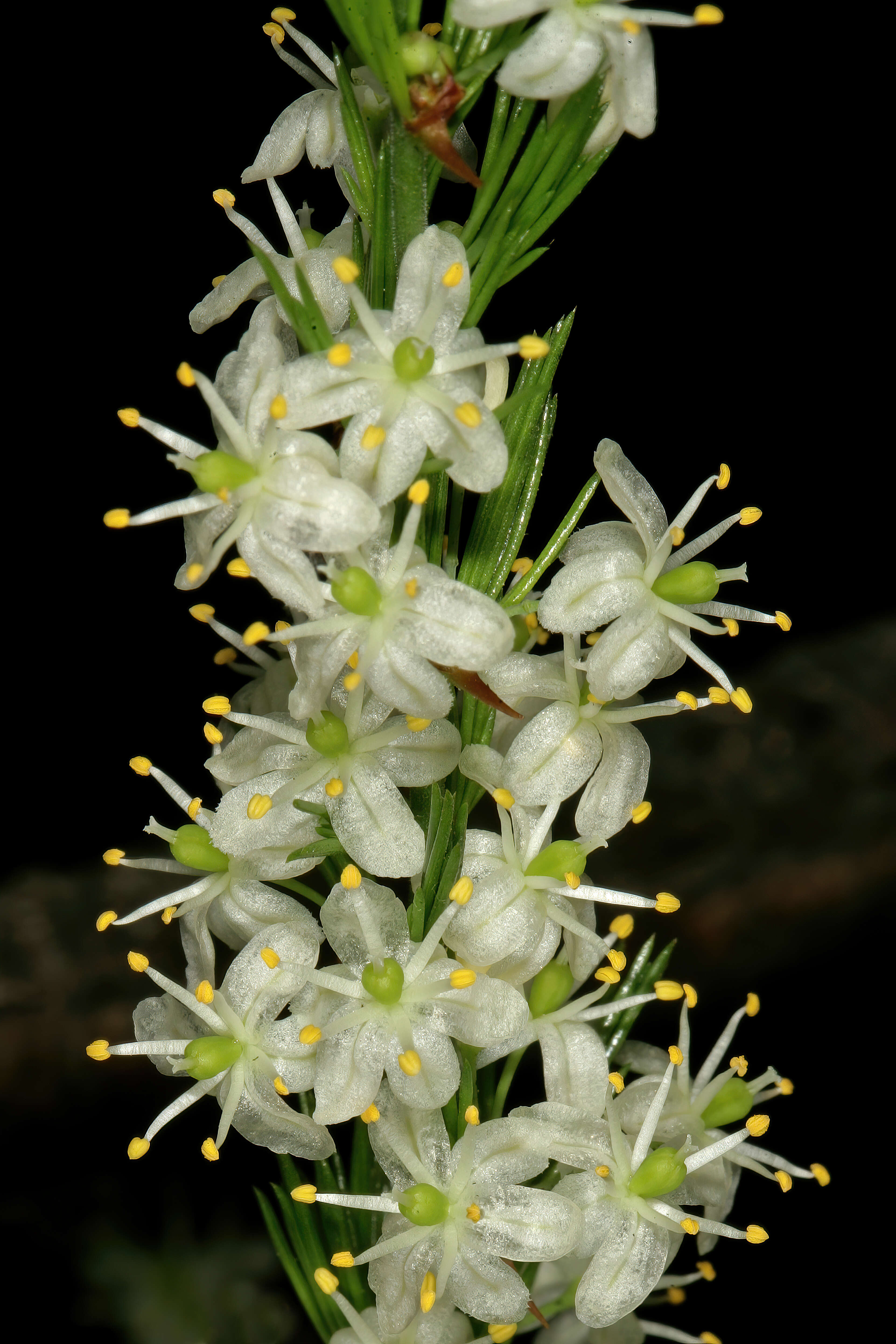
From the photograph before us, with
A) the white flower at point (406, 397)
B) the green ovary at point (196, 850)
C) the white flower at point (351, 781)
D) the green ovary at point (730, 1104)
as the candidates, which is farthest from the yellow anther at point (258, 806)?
the green ovary at point (730, 1104)

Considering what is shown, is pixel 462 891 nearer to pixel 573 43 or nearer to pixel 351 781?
pixel 351 781

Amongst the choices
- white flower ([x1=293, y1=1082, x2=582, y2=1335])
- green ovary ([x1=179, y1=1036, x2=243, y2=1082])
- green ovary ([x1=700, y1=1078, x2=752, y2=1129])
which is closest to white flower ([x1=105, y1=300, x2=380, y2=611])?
green ovary ([x1=179, y1=1036, x2=243, y2=1082])

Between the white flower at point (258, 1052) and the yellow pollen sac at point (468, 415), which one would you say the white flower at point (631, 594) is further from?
the white flower at point (258, 1052)

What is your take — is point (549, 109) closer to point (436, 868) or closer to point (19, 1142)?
point (436, 868)

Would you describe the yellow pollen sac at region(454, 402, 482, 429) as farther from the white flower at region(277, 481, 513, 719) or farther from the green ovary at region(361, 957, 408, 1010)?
the green ovary at region(361, 957, 408, 1010)

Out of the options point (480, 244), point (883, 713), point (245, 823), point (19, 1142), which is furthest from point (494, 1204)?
point (883, 713)

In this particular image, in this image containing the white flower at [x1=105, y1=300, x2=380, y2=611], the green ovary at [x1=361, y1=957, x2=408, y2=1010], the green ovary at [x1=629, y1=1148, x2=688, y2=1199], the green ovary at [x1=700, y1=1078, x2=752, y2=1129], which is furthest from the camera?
the green ovary at [x1=700, y1=1078, x2=752, y2=1129]
